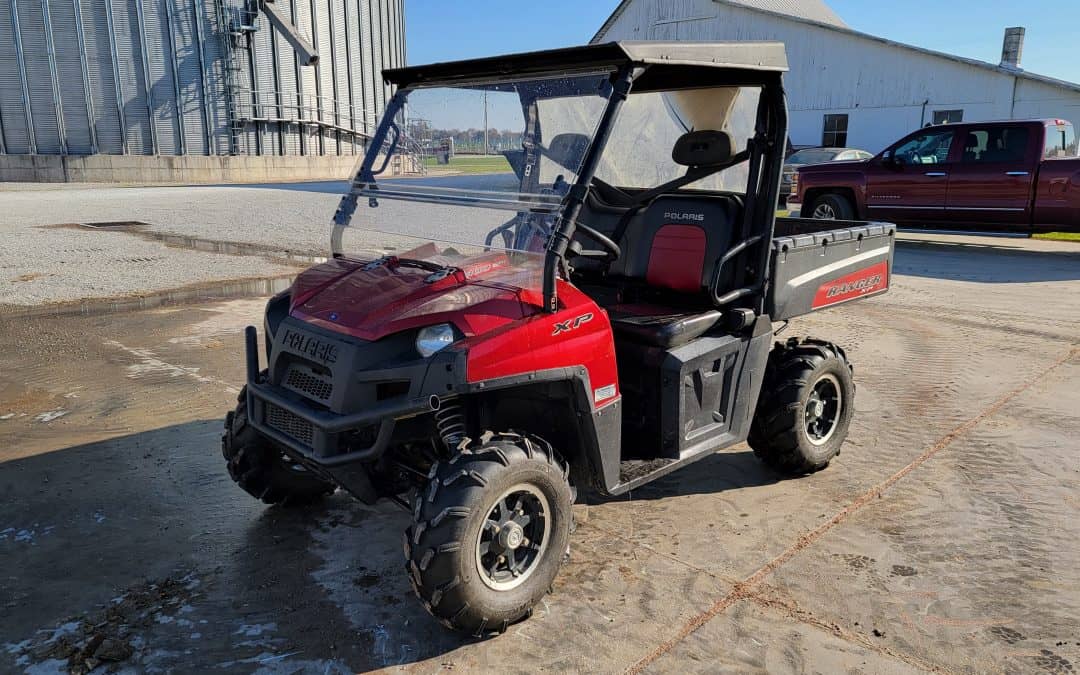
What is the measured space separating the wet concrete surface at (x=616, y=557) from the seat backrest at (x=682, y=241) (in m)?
1.06

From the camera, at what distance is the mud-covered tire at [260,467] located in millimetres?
3594

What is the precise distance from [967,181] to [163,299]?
11060 millimetres

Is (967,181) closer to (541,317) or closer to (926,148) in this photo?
(926,148)

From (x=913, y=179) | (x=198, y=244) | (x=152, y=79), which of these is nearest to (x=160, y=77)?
(x=152, y=79)

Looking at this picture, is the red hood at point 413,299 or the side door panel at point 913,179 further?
the side door panel at point 913,179

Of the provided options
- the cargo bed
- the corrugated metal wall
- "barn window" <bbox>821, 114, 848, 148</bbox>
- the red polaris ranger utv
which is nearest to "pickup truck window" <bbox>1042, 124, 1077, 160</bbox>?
the cargo bed

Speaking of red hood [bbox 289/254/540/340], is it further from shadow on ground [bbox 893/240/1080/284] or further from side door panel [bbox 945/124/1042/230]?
side door panel [bbox 945/124/1042/230]

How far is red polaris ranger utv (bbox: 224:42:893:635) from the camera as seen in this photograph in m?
2.80

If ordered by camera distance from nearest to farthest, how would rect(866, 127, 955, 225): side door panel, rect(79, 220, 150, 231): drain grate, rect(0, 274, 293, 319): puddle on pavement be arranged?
rect(0, 274, 293, 319): puddle on pavement < rect(866, 127, 955, 225): side door panel < rect(79, 220, 150, 231): drain grate

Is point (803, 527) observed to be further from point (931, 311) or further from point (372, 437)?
point (931, 311)

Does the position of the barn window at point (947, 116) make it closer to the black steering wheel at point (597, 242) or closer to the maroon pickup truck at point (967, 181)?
the maroon pickup truck at point (967, 181)

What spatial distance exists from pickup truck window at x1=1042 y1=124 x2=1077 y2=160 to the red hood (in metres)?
11.4

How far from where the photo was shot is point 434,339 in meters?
2.80

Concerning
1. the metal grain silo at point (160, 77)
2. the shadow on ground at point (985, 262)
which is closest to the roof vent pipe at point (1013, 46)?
the shadow on ground at point (985, 262)
